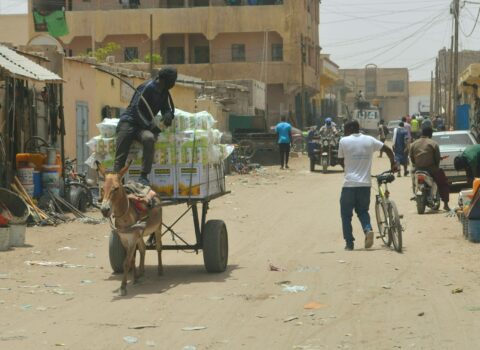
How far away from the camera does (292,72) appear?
64.0m

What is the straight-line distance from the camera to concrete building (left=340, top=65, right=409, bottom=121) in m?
118

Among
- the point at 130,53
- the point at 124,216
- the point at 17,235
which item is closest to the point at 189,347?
the point at 124,216

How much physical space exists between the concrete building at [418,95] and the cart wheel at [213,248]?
106706 millimetres

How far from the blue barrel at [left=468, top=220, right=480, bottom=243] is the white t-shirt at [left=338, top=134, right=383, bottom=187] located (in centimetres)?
178

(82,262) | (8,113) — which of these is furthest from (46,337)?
(8,113)

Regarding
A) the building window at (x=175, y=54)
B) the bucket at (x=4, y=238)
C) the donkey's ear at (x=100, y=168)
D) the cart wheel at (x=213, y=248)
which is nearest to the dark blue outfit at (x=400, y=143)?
the bucket at (x=4, y=238)

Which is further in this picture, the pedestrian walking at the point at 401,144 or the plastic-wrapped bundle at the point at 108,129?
the pedestrian walking at the point at 401,144

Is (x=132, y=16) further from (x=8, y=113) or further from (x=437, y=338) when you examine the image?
(x=437, y=338)

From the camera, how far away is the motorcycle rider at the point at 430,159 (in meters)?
19.1

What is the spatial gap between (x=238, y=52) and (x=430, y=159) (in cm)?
4740

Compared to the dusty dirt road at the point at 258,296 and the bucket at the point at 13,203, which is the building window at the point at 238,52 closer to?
the dusty dirt road at the point at 258,296

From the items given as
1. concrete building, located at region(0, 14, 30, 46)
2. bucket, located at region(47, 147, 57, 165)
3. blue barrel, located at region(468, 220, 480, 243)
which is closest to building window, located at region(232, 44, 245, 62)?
concrete building, located at region(0, 14, 30, 46)

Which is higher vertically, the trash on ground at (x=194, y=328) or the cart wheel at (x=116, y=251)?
the cart wheel at (x=116, y=251)

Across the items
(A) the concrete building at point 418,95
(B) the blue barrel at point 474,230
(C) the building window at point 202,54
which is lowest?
(B) the blue barrel at point 474,230
